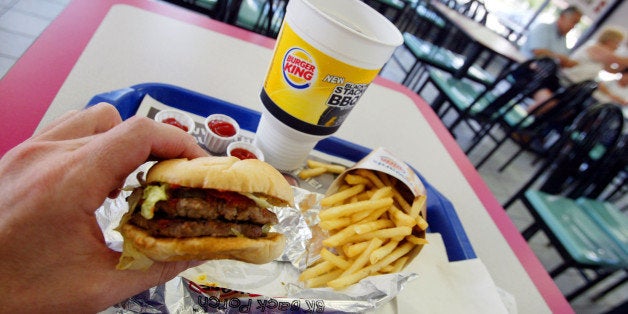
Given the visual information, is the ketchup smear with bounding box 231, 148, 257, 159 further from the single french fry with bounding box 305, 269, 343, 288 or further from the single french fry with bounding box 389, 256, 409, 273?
the single french fry with bounding box 389, 256, 409, 273

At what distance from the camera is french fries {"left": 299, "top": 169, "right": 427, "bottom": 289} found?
997 mm

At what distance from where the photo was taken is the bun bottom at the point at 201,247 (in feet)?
2.27

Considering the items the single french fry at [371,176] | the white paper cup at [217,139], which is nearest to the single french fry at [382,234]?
the single french fry at [371,176]

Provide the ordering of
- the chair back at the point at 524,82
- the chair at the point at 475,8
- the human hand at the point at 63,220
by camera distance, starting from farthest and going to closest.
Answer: the chair at the point at 475,8 → the chair back at the point at 524,82 → the human hand at the point at 63,220

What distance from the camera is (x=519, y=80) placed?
3.60m

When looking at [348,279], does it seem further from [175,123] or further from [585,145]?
[585,145]

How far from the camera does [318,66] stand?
935 mm

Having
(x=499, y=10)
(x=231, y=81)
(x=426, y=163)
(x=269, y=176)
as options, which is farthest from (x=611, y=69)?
(x=269, y=176)

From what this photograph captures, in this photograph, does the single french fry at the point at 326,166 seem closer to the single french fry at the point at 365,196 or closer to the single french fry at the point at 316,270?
the single french fry at the point at 365,196

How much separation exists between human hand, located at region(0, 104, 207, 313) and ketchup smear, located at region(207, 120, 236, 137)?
530 millimetres

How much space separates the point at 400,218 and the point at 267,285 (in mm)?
484

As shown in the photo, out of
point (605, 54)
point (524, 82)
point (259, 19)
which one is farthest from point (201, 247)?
point (605, 54)

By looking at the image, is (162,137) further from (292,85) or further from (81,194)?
(292,85)

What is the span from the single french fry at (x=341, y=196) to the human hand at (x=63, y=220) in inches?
24.6
